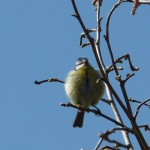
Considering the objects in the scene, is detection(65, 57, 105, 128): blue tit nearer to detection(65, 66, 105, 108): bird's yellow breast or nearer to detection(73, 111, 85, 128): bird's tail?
detection(65, 66, 105, 108): bird's yellow breast

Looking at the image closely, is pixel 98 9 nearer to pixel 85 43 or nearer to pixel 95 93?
pixel 85 43

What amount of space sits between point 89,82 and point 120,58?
7.19 ft

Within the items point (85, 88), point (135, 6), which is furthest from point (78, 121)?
point (135, 6)

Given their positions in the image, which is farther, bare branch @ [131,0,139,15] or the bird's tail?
the bird's tail

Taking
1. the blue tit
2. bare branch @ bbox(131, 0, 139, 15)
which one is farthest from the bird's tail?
bare branch @ bbox(131, 0, 139, 15)

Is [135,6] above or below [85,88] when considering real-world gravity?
below

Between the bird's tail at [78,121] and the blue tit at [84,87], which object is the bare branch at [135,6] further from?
the bird's tail at [78,121]

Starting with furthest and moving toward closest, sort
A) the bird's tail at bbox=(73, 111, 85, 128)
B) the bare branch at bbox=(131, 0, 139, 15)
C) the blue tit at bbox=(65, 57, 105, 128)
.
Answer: the bird's tail at bbox=(73, 111, 85, 128) < the blue tit at bbox=(65, 57, 105, 128) < the bare branch at bbox=(131, 0, 139, 15)

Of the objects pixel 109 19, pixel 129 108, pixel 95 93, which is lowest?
pixel 129 108

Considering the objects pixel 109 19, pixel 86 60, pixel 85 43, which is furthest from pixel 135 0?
pixel 86 60

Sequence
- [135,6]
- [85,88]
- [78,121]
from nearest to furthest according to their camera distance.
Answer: [135,6] → [85,88] → [78,121]

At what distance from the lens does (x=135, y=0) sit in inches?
85.7

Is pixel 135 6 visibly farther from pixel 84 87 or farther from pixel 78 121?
pixel 78 121

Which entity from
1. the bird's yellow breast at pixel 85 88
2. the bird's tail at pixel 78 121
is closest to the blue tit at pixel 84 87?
the bird's yellow breast at pixel 85 88
